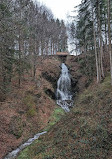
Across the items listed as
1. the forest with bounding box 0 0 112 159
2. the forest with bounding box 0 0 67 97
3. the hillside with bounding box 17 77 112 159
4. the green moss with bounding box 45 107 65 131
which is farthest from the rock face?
the hillside with bounding box 17 77 112 159

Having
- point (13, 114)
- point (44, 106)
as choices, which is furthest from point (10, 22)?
point (44, 106)

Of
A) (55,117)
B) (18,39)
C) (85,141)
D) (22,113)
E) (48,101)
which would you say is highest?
(18,39)

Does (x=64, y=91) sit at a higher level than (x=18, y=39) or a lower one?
lower

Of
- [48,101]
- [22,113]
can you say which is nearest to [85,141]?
[22,113]

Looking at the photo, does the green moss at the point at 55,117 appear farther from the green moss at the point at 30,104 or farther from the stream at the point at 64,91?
the green moss at the point at 30,104

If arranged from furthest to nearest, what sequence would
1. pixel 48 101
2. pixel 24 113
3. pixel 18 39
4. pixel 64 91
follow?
pixel 64 91, pixel 48 101, pixel 18 39, pixel 24 113

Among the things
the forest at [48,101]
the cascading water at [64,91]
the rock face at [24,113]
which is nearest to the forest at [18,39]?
the forest at [48,101]

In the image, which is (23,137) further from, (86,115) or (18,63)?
(18,63)

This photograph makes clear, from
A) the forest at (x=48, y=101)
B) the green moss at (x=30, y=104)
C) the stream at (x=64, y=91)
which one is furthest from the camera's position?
the stream at (x=64, y=91)

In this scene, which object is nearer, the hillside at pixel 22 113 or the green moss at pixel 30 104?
the hillside at pixel 22 113

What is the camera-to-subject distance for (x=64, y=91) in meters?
20.7

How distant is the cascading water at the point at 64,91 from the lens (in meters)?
17.9

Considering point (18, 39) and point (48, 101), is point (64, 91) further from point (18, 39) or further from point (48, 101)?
point (18, 39)

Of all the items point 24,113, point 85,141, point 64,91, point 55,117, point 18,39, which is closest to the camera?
point 85,141
